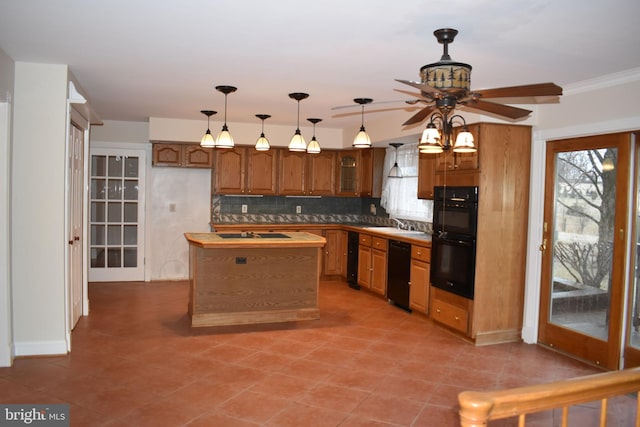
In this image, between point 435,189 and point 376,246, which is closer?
point 435,189

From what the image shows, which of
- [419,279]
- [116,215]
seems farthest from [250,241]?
[116,215]

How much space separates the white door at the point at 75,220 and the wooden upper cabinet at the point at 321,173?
3.38 metres

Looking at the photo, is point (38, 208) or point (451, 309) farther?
point (451, 309)

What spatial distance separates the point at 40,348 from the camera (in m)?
4.04

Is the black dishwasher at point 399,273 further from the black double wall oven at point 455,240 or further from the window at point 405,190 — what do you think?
the window at point 405,190

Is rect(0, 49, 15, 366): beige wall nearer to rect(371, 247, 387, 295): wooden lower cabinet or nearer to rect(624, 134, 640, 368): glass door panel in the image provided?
rect(371, 247, 387, 295): wooden lower cabinet

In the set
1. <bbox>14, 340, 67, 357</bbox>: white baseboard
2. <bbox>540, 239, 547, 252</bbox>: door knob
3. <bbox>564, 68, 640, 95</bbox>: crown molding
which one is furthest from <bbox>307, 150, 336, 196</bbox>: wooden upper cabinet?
<bbox>14, 340, 67, 357</bbox>: white baseboard

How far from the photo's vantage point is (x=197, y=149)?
720cm

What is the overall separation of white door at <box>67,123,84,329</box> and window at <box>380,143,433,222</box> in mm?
4023

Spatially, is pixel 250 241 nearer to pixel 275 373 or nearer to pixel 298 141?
pixel 298 141

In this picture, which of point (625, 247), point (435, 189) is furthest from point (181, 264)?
point (625, 247)

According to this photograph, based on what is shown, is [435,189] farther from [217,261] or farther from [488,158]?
[217,261]

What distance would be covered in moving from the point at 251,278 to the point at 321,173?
302 centimetres

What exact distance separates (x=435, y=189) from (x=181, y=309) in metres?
3.18
